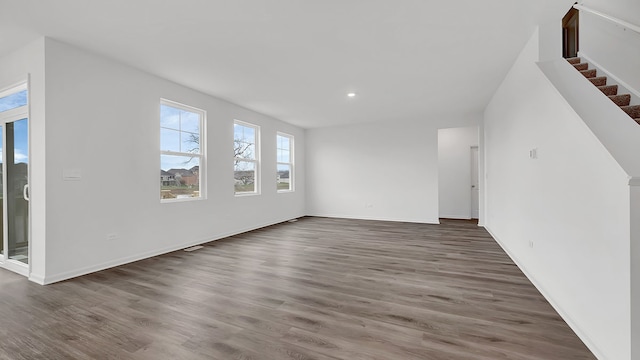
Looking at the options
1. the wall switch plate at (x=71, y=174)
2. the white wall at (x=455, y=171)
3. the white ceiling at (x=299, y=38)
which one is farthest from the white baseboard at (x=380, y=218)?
the wall switch plate at (x=71, y=174)

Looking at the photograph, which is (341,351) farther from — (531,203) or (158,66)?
(158,66)

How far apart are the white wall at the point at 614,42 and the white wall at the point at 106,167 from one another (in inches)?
232

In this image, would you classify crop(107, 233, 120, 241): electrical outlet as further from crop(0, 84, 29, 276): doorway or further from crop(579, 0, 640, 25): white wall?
crop(579, 0, 640, 25): white wall

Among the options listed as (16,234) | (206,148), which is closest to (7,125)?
(16,234)

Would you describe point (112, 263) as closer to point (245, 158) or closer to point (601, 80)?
point (245, 158)

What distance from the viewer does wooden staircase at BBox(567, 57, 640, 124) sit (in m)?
2.50

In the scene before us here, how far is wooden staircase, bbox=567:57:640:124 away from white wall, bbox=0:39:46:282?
5924 mm

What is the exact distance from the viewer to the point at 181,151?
4.48 m

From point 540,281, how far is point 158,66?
5.15m

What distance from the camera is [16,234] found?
3.41 m

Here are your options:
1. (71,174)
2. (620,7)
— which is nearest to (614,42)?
(620,7)

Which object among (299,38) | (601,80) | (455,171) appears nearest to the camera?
(299,38)

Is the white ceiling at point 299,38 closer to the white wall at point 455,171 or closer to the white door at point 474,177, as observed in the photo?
the white wall at point 455,171

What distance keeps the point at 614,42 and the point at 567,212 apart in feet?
10.3
